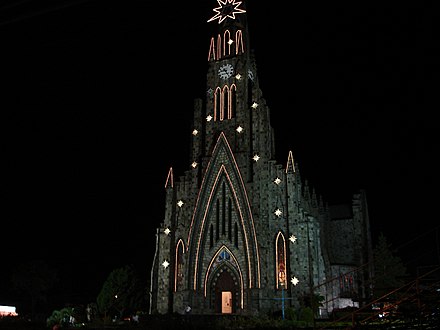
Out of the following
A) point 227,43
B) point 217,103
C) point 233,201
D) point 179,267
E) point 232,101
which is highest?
point 227,43

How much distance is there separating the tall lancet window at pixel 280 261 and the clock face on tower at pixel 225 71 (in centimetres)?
1942

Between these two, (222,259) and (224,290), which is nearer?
(224,290)

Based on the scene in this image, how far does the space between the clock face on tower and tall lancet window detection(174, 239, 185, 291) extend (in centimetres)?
1931

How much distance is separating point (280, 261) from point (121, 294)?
23.2 metres

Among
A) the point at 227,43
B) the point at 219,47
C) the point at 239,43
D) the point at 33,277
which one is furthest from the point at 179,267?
the point at 33,277

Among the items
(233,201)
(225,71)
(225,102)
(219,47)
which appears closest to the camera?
(233,201)

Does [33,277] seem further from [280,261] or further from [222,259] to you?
[280,261]

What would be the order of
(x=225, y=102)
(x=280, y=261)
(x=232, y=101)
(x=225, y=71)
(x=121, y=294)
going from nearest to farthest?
(x=280, y=261), (x=232, y=101), (x=225, y=102), (x=225, y=71), (x=121, y=294)

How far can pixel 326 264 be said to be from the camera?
48.1 metres

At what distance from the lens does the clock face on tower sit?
51438mm

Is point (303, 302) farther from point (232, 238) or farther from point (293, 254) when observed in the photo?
point (232, 238)

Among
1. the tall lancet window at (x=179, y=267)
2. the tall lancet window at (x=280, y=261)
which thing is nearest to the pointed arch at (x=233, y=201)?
the tall lancet window at (x=179, y=267)

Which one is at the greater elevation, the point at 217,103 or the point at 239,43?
the point at 239,43

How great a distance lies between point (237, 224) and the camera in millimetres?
44719
